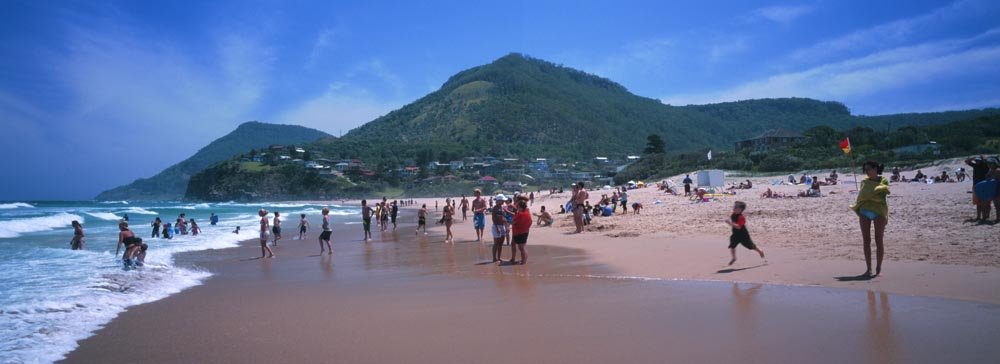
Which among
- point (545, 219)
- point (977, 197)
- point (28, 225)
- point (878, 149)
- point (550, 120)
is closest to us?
point (977, 197)

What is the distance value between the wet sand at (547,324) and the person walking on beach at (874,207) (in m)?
0.88

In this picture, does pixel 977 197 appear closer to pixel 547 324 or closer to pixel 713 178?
pixel 547 324

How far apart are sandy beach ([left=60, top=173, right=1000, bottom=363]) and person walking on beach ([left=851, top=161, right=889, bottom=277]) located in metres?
0.31

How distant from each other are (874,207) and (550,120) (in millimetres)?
115896

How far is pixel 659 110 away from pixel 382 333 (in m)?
152

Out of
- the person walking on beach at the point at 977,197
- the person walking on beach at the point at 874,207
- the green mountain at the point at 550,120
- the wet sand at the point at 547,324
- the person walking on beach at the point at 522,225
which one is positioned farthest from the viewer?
the green mountain at the point at 550,120

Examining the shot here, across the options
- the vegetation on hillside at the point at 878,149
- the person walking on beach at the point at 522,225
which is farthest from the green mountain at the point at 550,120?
the person walking on beach at the point at 522,225

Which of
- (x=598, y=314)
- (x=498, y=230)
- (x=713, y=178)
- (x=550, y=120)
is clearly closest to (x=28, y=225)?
(x=498, y=230)

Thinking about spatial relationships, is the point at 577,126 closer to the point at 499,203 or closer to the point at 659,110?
the point at 659,110

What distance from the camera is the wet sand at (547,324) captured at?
3875 millimetres

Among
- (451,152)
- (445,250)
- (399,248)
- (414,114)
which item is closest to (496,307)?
(445,250)

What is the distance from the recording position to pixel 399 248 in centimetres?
1397

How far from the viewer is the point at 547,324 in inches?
189

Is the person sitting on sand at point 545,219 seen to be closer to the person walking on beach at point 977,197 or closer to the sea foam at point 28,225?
the person walking on beach at point 977,197
